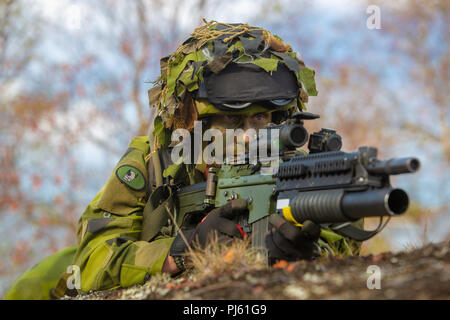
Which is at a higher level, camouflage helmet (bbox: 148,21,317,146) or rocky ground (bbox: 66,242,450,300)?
camouflage helmet (bbox: 148,21,317,146)

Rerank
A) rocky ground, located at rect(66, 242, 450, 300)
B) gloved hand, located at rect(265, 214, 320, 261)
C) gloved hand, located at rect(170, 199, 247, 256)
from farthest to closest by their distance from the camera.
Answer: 1. gloved hand, located at rect(170, 199, 247, 256)
2. gloved hand, located at rect(265, 214, 320, 261)
3. rocky ground, located at rect(66, 242, 450, 300)

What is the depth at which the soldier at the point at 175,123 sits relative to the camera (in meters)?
3.96

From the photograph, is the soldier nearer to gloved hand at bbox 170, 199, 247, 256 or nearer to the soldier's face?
the soldier's face

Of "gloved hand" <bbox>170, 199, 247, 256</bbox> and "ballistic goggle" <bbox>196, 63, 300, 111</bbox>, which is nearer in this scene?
"gloved hand" <bbox>170, 199, 247, 256</bbox>

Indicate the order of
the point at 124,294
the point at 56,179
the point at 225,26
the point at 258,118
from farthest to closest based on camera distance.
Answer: the point at 56,179
the point at 225,26
the point at 258,118
the point at 124,294

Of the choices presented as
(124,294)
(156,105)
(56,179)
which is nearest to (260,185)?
(124,294)

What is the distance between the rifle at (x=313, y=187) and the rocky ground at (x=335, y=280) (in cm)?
26

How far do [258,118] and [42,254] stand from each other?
416 inches

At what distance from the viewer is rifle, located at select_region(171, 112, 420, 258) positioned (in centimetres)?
276
